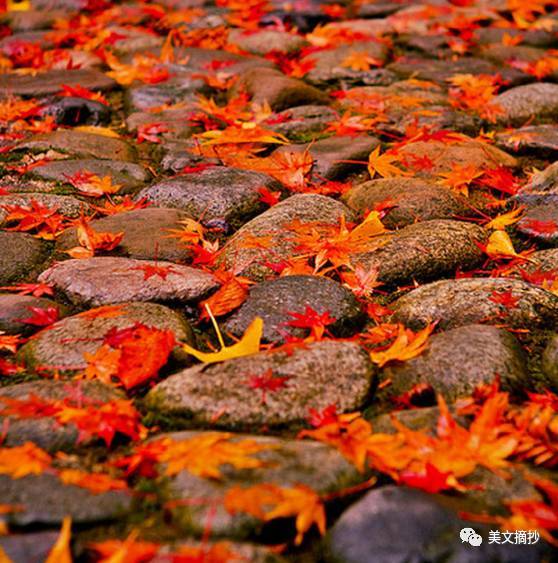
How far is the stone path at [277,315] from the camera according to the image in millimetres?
1548

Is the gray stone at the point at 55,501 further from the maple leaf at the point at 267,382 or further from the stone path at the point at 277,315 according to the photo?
the maple leaf at the point at 267,382

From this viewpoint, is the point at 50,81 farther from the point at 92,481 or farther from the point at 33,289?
the point at 92,481

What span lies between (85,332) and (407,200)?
4.73 ft

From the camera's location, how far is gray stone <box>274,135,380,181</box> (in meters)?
3.37

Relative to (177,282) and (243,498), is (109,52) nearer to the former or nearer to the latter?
(177,282)

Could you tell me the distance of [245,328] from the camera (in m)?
2.25

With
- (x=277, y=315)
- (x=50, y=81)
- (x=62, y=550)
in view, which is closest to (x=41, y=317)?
(x=277, y=315)

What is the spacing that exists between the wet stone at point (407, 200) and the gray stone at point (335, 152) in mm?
246

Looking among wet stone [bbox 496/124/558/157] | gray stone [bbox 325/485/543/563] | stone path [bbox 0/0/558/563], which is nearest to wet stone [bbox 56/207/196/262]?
stone path [bbox 0/0/558/563]

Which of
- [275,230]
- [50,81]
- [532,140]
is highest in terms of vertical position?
[50,81]

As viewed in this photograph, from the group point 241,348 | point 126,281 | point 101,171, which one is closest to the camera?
point 241,348

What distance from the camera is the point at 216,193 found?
10.0 feet

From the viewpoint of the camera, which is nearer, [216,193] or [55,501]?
[55,501]

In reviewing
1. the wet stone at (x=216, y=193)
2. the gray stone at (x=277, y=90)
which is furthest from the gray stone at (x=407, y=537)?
the gray stone at (x=277, y=90)
